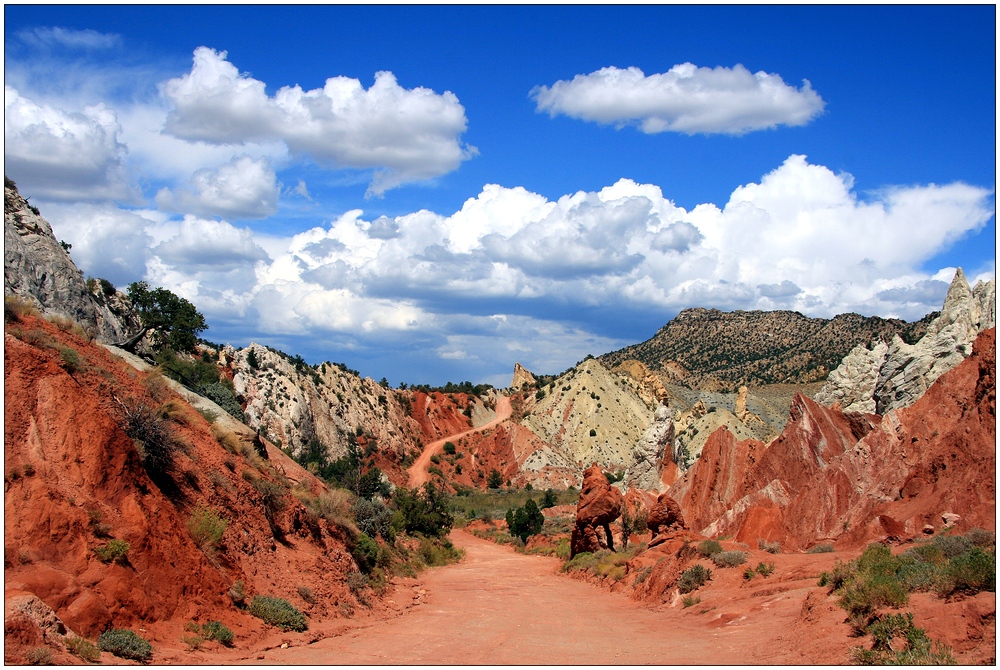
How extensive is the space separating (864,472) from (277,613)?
1789cm

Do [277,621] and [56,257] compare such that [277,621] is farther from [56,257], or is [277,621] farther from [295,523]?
[56,257]

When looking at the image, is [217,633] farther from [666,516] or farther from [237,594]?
[666,516]

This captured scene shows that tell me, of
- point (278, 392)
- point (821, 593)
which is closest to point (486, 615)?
point (821, 593)

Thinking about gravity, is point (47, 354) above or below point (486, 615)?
above

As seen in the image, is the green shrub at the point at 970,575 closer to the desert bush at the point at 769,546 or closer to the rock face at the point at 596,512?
the desert bush at the point at 769,546

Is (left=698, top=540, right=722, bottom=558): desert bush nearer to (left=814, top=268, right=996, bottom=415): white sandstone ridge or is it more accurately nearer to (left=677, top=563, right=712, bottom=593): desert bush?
(left=677, top=563, right=712, bottom=593): desert bush

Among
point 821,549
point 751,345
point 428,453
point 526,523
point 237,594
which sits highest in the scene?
point 751,345

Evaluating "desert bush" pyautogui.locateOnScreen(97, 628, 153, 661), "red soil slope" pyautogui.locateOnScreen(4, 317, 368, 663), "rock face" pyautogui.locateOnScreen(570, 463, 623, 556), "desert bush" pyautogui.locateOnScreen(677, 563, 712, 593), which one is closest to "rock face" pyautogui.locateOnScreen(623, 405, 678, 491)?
"rock face" pyautogui.locateOnScreen(570, 463, 623, 556)

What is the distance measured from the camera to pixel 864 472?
2158 cm

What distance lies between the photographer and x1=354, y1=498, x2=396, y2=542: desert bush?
2816 centimetres

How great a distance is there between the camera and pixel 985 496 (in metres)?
16.7

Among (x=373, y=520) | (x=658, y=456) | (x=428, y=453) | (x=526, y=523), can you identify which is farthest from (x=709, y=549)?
(x=428, y=453)

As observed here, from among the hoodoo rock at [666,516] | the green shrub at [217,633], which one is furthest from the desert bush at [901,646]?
the hoodoo rock at [666,516]

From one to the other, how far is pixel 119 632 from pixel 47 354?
6.79 meters
